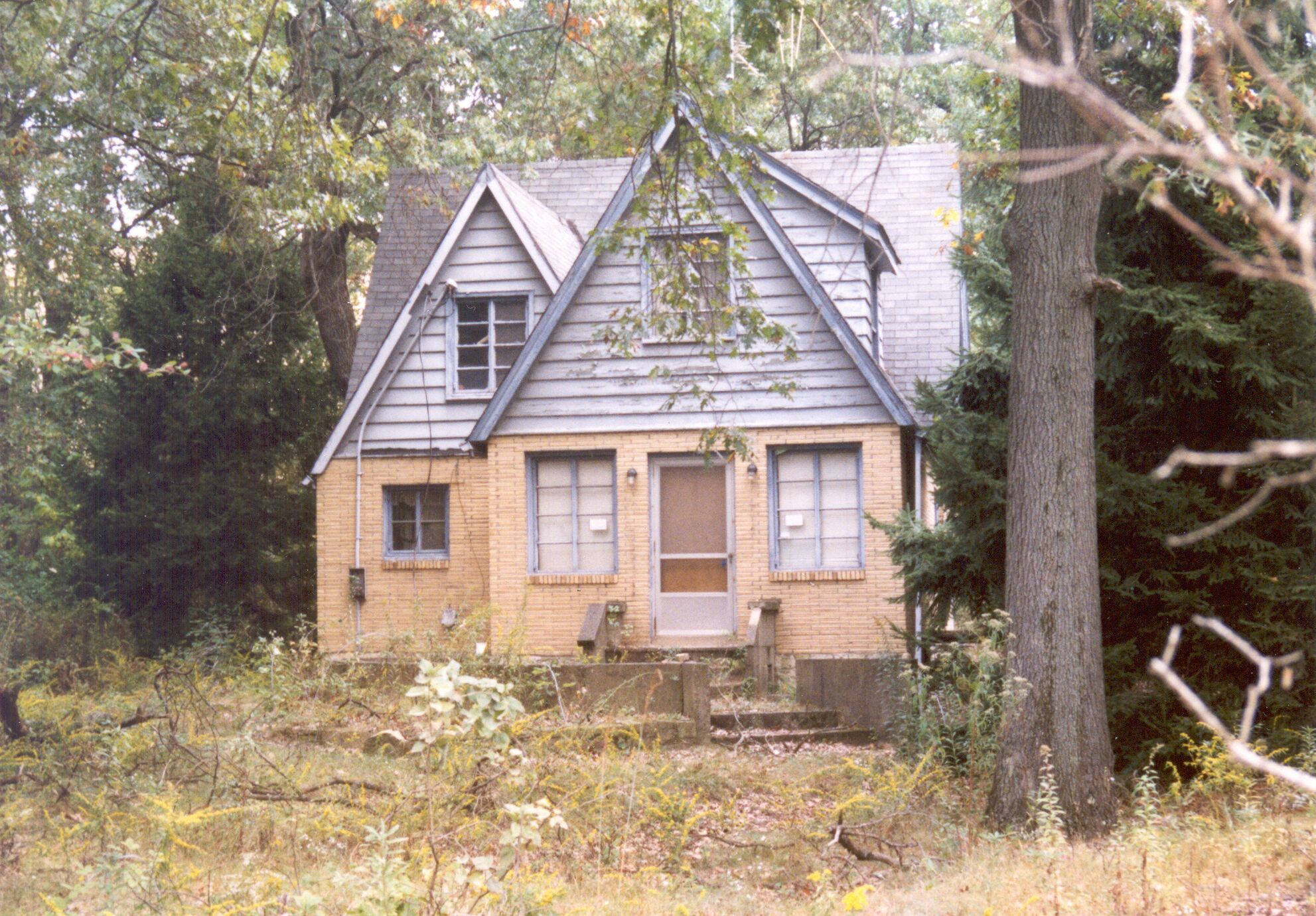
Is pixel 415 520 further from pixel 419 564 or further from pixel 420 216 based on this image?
pixel 420 216

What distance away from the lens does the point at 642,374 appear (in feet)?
55.9

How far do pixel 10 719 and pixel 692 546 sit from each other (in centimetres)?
940

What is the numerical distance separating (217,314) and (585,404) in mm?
8250

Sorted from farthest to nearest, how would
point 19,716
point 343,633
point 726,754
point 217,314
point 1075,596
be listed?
point 217,314
point 343,633
point 726,754
point 19,716
point 1075,596

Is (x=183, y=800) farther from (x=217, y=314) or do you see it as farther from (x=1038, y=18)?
(x=217, y=314)

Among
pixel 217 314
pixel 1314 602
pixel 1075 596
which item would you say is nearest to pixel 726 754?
pixel 1075 596

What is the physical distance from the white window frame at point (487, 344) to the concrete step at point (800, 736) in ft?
25.4

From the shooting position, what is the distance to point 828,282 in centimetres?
1706

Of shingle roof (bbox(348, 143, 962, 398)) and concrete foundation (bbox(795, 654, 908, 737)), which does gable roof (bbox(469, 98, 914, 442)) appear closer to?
shingle roof (bbox(348, 143, 962, 398))

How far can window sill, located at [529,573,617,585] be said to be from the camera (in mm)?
16891

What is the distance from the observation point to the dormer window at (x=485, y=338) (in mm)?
18984

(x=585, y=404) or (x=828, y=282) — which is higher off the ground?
(x=828, y=282)

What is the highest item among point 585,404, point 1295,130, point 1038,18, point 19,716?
point 1038,18

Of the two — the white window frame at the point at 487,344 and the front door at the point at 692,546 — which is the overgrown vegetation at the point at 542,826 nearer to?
the front door at the point at 692,546
